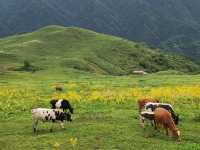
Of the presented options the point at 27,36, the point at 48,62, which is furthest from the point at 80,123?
the point at 27,36


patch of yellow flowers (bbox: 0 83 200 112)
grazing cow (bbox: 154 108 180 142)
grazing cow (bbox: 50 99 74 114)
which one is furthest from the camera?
patch of yellow flowers (bbox: 0 83 200 112)

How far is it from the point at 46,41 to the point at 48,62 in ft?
127

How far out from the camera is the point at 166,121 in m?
29.3

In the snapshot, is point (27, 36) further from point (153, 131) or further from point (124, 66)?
point (153, 131)

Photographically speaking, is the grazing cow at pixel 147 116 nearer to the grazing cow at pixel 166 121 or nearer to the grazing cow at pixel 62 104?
the grazing cow at pixel 166 121

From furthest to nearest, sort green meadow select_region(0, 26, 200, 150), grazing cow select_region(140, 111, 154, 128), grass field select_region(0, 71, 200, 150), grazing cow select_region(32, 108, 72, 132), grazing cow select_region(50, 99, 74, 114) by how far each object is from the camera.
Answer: grazing cow select_region(50, 99, 74, 114)
grazing cow select_region(32, 108, 72, 132)
grazing cow select_region(140, 111, 154, 128)
green meadow select_region(0, 26, 200, 150)
grass field select_region(0, 71, 200, 150)

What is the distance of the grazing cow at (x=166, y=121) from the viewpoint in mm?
28987

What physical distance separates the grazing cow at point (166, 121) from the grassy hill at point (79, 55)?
65104 millimetres

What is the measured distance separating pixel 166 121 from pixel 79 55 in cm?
9750

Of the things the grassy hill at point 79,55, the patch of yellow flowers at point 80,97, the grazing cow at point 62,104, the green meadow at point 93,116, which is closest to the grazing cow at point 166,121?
the green meadow at point 93,116

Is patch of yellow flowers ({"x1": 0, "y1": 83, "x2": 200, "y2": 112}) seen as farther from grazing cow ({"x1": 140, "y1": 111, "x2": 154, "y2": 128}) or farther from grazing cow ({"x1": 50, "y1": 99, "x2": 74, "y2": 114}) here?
grazing cow ({"x1": 140, "y1": 111, "x2": 154, "y2": 128})

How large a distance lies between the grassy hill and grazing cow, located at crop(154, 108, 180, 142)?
6510 centimetres

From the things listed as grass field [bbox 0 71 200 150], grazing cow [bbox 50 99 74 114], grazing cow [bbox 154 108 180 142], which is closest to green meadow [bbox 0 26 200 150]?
grass field [bbox 0 71 200 150]

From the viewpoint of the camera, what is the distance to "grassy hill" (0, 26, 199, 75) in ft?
356
